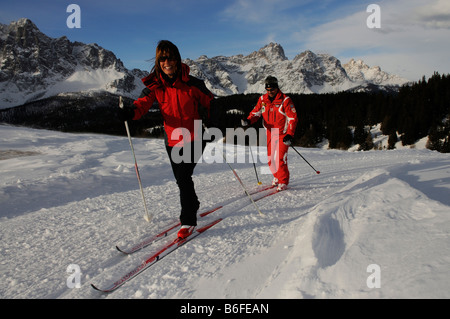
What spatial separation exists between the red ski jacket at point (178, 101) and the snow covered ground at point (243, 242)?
143cm

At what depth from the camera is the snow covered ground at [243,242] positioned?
7.30ft

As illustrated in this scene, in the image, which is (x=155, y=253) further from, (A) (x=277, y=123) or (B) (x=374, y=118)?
(B) (x=374, y=118)

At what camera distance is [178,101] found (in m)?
3.65

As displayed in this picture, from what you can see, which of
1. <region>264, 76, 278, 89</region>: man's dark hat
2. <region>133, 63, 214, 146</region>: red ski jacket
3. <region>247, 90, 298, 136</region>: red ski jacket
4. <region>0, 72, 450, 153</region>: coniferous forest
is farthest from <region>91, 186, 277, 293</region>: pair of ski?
<region>0, 72, 450, 153</region>: coniferous forest

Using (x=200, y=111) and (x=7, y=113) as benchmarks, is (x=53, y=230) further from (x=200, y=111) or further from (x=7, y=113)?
(x=7, y=113)

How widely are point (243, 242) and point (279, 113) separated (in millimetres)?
A: 3719

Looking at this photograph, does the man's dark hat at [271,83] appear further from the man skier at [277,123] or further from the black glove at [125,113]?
the black glove at [125,113]

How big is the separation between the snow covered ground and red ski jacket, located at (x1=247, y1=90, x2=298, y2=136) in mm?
1421

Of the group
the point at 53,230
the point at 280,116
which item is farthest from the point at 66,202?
the point at 280,116

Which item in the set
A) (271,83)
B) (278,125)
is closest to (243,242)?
(278,125)

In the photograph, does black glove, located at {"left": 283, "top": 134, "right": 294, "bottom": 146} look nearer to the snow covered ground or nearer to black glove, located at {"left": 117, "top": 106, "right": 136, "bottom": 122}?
the snow covered ground

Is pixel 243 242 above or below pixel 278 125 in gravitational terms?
below
